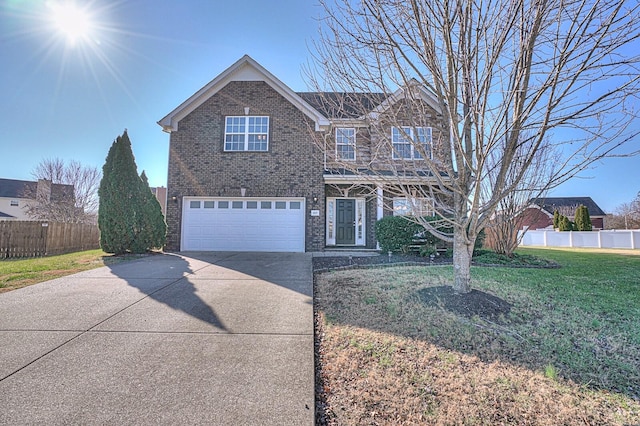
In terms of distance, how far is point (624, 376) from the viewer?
2.60 metres

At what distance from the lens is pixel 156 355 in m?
2.74

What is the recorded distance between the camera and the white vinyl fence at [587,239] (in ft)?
55.2

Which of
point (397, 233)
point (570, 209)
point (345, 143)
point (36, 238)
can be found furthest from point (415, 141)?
point (570, 209)

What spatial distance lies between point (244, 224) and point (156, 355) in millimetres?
8945

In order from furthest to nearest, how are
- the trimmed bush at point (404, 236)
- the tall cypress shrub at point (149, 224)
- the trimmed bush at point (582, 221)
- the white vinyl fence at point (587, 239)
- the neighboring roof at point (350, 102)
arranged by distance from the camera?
1. the trimmed bush at point (582, 221)
2. the white vinyl fence at point (587, 239)
3. the tall cypress shrub at point (149, 224)
4. the trimmed bush at point (404, 236)
5. the neighboring roof at point (350, 102)

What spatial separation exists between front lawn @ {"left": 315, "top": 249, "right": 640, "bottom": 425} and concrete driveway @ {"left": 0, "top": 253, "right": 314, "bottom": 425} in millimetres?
387

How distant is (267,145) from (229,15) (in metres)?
4.60

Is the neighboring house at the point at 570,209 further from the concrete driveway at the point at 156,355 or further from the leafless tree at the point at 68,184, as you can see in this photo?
the leafless tree at the point at 68,184

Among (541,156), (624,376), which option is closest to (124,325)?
(624,376)

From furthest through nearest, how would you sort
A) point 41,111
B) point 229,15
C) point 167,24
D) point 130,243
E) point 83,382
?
point 41,111 < point 130,243 < point 167,24 < point 229,15 < point 83,382

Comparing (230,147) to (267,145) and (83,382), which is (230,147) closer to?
(267,145)

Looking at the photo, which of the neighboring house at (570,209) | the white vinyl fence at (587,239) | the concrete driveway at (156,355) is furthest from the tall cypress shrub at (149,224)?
the neighboring house at (570,209)

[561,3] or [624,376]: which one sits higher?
[561,3]

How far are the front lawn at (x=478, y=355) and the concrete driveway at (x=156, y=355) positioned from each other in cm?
39
